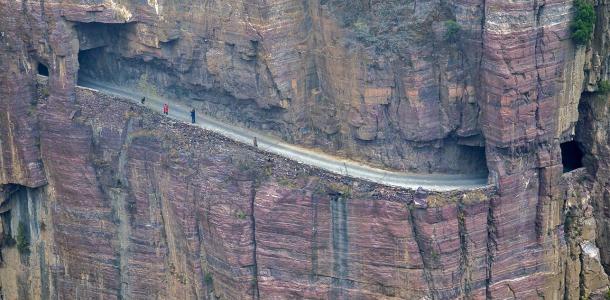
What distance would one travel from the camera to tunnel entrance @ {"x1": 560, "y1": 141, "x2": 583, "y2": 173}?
108562 millimetres

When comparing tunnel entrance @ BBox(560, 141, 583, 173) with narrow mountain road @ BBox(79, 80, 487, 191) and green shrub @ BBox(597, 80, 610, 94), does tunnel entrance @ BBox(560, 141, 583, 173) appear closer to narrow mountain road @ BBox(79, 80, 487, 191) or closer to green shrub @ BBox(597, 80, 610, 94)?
green shrub @ BBox(597, 80, 610, 94)

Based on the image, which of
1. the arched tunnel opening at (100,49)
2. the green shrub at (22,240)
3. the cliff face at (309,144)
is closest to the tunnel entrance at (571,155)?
the cliff face at (309,144)

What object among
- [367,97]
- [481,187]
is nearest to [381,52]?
[367,97]

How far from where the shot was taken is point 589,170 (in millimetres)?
107625

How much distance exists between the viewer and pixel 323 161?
349 ft

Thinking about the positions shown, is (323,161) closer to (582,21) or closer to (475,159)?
(475,159)

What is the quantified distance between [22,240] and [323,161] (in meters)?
22.4

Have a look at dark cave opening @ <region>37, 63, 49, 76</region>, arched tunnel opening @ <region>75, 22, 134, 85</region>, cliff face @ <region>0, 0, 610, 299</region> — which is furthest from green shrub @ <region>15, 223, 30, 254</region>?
arched tunnel opening @ <region>75, 22, 134, 85</region>

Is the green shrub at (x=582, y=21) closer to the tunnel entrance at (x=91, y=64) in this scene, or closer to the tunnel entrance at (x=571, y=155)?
the tunnel entrance at (x=571, y=155)

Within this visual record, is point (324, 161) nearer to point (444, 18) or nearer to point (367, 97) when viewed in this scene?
point (367, 97)

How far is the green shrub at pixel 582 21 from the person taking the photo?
101 m

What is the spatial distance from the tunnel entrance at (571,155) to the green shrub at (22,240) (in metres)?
35.3

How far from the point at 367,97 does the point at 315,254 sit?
9.78 m

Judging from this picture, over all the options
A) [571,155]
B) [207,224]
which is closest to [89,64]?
[207,224]
